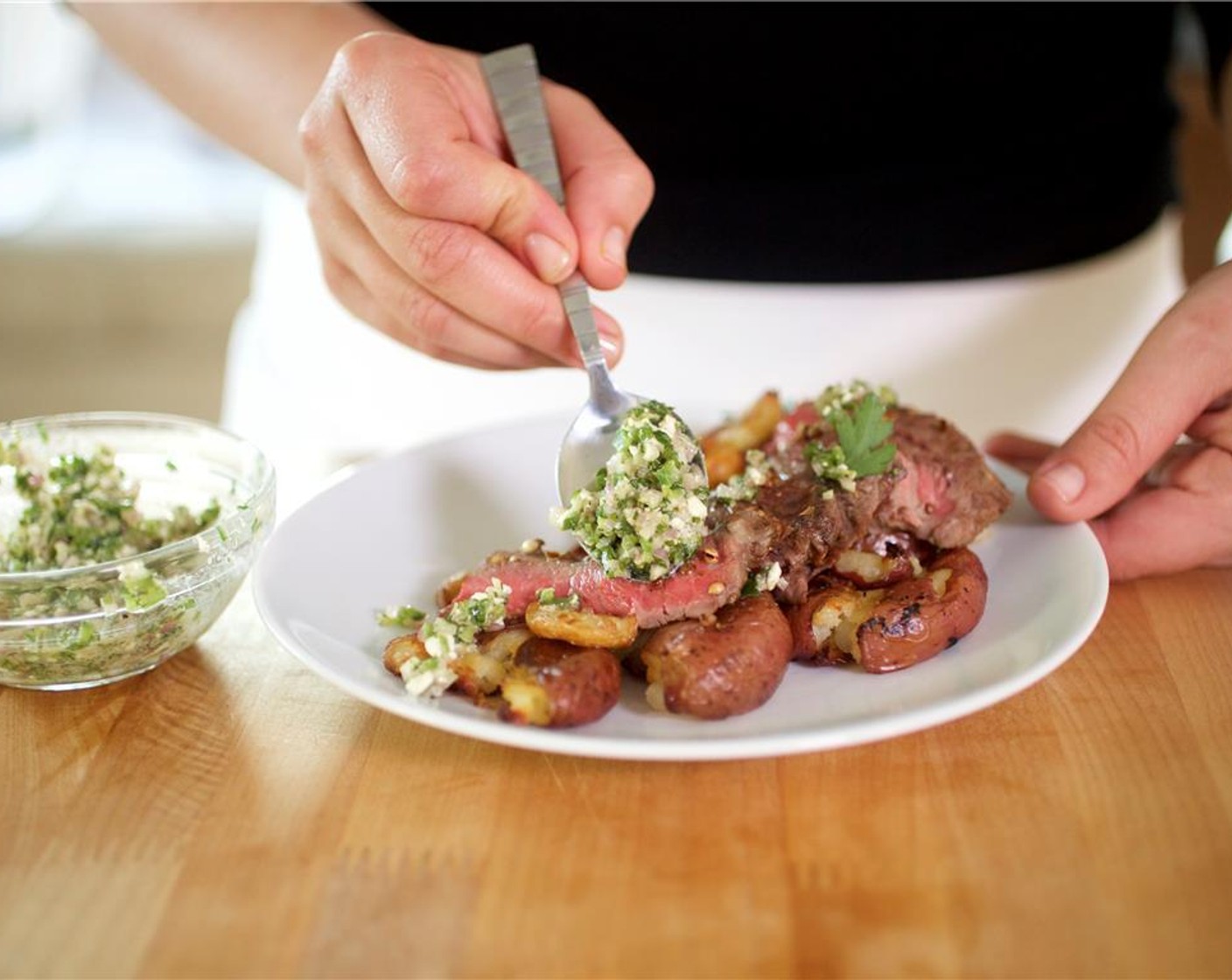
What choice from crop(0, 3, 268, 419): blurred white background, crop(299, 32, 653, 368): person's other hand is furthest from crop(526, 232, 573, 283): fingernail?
crop(0, 3, 268, 419): blurred white background

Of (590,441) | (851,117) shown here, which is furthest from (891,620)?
(851,117)

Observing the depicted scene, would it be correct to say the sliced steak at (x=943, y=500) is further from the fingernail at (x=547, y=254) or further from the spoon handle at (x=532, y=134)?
the fingernail at (x=547, y=254)

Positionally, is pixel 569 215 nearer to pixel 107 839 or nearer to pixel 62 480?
pixel 62 480

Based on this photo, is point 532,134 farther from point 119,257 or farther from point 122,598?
point 119,257

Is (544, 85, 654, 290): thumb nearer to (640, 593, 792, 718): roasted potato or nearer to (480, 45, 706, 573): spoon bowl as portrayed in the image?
(480, 45, 706, 573): spoon bowl

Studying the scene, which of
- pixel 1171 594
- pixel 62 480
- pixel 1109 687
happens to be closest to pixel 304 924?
pixel 62 480

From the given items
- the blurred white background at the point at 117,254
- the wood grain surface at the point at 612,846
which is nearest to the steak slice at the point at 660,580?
the wood grain surface at the point at 612,846
